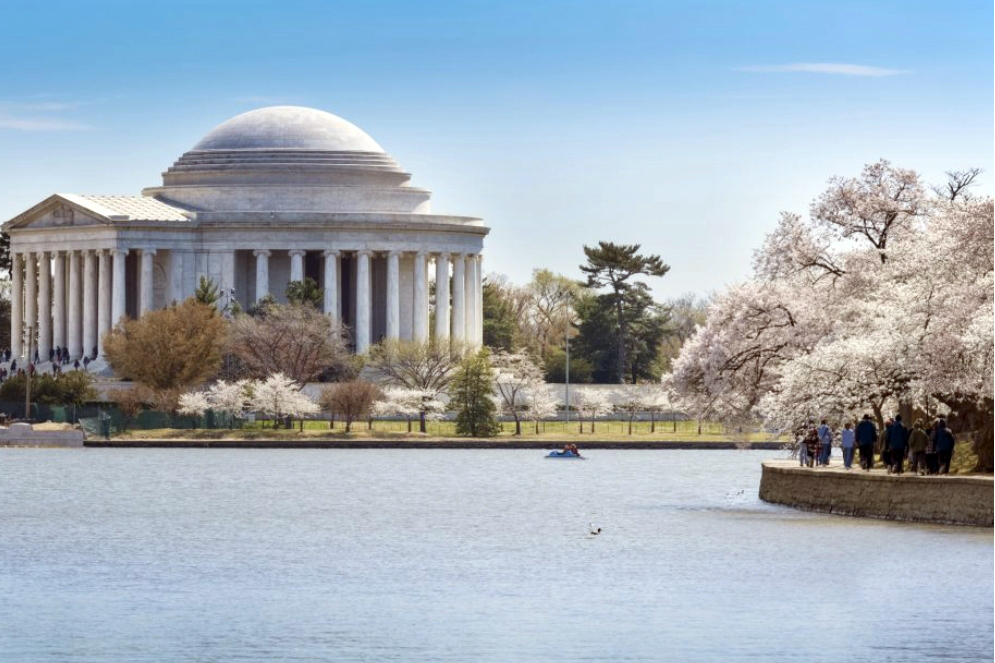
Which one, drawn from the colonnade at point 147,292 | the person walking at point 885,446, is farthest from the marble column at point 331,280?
the person walking at point 885,446

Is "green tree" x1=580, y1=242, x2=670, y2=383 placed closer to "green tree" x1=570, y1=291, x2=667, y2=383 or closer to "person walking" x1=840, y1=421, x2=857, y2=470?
"green tree" x1=570, y1=291, x2=667, y2=383

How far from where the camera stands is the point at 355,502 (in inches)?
3273

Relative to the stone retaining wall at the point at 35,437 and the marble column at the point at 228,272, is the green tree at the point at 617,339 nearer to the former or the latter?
the marble column at the point at 228,272

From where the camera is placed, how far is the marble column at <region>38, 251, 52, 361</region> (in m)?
179

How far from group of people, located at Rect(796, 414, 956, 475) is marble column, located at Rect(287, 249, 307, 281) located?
10246 centimetres

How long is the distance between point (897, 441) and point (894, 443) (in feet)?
0.30

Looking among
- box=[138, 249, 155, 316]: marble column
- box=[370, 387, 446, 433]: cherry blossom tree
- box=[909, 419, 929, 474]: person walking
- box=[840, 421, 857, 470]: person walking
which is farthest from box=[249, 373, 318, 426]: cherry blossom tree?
box=[909, 419, 929, 474]: person walking

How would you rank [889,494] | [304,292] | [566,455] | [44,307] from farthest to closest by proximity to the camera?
[44,307], [304,292], [566,455], [889,494]

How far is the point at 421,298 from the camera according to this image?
593 ft

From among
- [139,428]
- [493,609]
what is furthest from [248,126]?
[493,609]

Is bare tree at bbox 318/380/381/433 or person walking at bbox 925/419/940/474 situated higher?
bare tree at bbox 318/380/381/433

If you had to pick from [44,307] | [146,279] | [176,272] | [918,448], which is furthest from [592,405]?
[918,448]

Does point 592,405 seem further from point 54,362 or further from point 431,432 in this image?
point 54,362

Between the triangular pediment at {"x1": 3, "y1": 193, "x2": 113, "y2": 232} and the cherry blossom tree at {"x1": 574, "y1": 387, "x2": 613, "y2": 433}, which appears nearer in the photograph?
the cherry blossom tree at {"x1": 574, "y1": 387, "x2": 613, "y2": 433}
